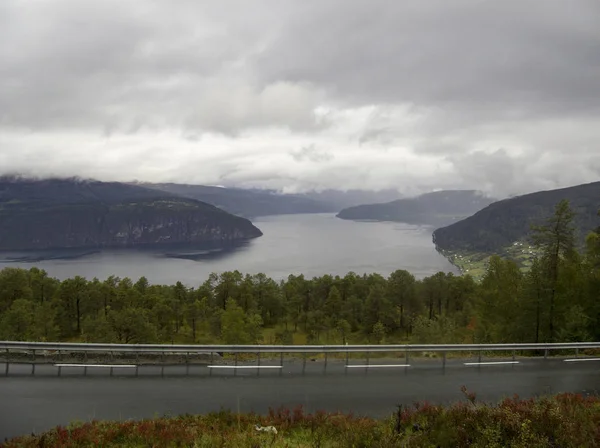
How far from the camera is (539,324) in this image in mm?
26562

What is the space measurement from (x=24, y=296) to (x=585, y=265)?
2310 inches

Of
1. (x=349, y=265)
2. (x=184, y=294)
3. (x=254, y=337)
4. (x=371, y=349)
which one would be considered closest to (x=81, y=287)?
(x=184, y=294)

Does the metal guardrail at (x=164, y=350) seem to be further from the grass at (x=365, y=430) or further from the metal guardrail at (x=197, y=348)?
the grass at (x=365, y=430)

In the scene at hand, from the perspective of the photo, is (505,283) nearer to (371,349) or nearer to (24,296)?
(371,349)

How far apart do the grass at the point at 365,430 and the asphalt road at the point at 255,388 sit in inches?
55.0

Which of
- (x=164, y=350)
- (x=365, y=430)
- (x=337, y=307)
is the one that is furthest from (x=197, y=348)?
(x=337, y=307)

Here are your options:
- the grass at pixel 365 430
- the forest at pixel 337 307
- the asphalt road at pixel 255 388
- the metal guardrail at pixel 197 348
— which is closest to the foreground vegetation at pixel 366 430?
the grass at pixel 365 430

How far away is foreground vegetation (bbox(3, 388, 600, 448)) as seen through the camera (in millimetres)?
7754

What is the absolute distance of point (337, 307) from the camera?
62562 mm

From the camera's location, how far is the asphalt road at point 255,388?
1184 centimetres

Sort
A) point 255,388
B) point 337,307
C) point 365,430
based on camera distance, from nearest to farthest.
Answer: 1. point 365,430
2. point 255,388
3. point 337,307

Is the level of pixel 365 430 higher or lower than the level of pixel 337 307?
higher

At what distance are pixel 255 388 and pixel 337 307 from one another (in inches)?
1964

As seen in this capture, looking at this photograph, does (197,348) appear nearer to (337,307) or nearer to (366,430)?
A: (366,430)
